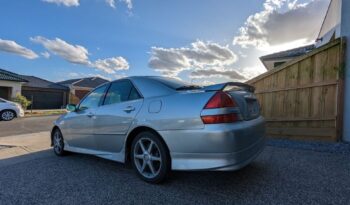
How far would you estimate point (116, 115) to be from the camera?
11.2 feet

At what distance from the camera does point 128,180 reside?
3.21 meters

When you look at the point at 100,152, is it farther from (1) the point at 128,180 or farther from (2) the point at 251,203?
(2) the point at 251,203

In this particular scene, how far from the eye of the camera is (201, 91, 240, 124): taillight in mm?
2480

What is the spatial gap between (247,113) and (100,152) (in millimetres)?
2332

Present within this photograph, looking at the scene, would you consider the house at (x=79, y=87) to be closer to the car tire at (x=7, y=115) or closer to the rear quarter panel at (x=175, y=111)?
the car tire at (x=7, y=115)

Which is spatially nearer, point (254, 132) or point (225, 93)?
point (225, 93)

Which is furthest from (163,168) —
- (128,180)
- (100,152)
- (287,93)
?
(287,93)

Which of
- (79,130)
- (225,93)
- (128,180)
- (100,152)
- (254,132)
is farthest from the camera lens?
(79,130)

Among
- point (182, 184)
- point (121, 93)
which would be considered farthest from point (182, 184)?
point (121, 93)

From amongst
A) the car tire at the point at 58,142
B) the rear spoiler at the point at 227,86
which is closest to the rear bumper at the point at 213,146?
the rear spoiler at the point at 227,86

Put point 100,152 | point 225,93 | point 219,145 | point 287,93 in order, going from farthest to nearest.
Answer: point 287,93 < point 100,152 < point 225,93 < point 219,145

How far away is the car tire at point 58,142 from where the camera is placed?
15.4 feet

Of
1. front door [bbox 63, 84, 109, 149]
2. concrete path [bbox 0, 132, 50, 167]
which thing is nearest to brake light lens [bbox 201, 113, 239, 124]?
front door [bbox 63, 84, 109, 149]

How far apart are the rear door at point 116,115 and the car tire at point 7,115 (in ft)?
38.7
